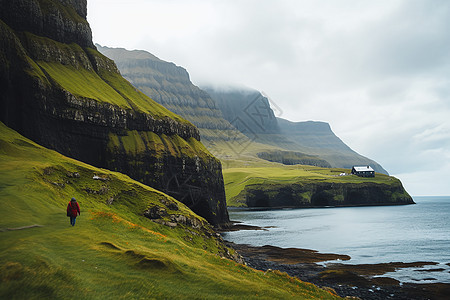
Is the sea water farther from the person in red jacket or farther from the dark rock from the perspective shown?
the person in red jacket

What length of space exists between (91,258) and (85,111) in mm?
84972

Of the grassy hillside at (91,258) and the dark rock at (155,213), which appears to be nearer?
the grassy hillside at (91,258)

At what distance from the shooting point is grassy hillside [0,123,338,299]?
911 inches

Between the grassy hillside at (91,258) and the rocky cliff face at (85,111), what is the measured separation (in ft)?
140

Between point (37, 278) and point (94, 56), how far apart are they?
462ft

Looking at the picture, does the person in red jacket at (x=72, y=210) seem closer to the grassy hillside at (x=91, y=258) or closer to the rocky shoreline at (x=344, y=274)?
the grassy hillside at (x=91, y=258)

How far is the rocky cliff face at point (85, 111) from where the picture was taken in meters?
89.8

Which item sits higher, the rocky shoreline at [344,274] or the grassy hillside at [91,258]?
the grassy hillside at [91,258]

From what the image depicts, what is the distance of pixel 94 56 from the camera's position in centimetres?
14625

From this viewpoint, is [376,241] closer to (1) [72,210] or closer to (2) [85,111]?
(1) [72,210]

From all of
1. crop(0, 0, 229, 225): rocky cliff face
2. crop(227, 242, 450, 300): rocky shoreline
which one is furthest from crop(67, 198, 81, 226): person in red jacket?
crop(0, 0, 229, 225): rocky cliff face

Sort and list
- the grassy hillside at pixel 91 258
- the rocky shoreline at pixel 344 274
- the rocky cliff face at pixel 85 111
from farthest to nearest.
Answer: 1. the rocky cliff face at pixel 85 111
2. the rocky shoreline at pixel 344 274
3. the grassy hillside at pixel 91 258

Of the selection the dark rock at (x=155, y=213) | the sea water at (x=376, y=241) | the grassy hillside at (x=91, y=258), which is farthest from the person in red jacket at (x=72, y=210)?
the sea water at (x=376, y=241)

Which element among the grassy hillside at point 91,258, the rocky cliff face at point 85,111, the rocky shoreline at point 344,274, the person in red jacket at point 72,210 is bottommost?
the rocky shoreline at point 344,274
